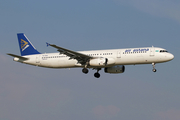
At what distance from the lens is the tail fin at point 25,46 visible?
6462 cm

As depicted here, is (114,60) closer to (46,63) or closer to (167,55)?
(167,55)

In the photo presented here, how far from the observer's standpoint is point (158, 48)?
57.0 metres

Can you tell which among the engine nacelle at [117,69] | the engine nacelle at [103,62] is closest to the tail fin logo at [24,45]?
the engine nacelle at [103,62]

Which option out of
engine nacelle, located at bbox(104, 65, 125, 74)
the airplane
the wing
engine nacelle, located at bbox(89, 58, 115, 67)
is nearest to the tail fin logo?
the airplane

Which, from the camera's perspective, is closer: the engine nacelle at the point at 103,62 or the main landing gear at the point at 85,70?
the engine nacelle at the point at 103,62

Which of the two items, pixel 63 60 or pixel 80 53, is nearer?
pixel 80 53

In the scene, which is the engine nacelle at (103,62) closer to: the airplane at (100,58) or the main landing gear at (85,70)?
the airplane at (100,58)

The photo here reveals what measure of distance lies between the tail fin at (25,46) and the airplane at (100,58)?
74 centimetres

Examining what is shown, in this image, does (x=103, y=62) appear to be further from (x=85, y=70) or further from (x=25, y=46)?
(x=25, y=46)

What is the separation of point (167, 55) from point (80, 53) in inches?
571

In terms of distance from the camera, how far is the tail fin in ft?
212

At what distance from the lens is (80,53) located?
5628 cm

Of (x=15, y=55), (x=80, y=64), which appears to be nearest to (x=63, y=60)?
(x=80, y=64)

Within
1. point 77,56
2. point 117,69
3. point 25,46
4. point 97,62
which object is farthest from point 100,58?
point 25,46
